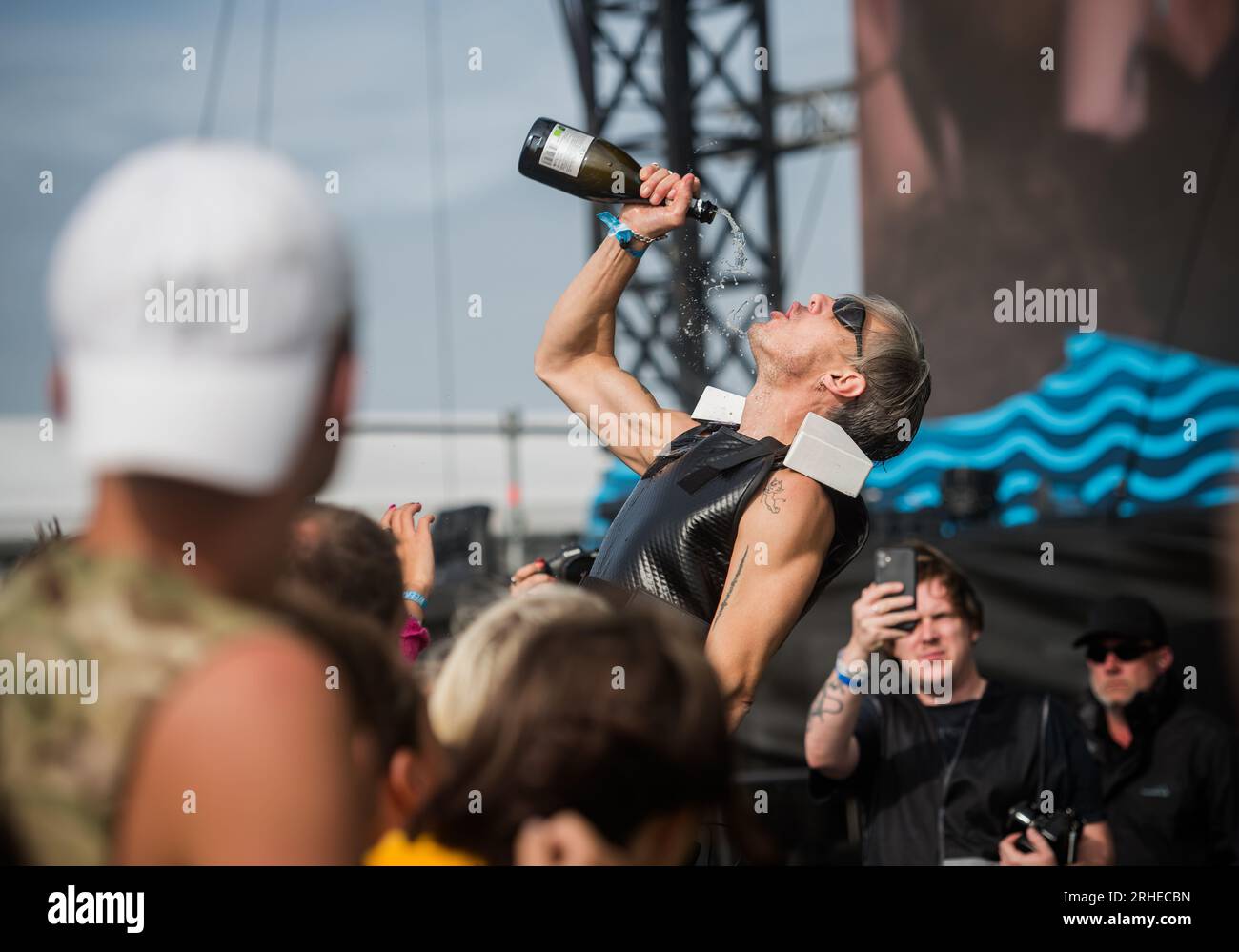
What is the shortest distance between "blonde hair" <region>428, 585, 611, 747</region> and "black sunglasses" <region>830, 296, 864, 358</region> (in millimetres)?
1226

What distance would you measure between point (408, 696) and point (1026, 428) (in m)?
5.22

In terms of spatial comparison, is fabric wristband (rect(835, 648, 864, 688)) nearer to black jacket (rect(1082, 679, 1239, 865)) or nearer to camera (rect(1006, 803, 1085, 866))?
camera (rect(1006, 803, 1085, 866))

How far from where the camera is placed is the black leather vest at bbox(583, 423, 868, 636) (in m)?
2.16

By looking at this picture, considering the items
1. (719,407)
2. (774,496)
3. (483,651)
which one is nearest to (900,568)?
(719,407)

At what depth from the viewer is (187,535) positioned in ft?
2.32

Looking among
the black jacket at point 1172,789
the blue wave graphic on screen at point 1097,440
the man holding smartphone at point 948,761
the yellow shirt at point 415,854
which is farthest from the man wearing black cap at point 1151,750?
the yellow shirt at point 415,854

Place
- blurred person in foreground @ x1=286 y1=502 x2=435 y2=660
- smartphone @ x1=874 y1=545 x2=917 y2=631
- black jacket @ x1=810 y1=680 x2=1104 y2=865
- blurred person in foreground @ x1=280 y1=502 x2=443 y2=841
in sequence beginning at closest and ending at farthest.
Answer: blurred person in foreground @ x1=280 y1=502 x2=443 y2=841 → blurred person in foreground @ x1=286 y1=502 x2=435 y2=660 → smartphone @ x1=874 y1=545 x2=917 y2=631 → black jacket @ x1=810 y1=680 x2=1104 y2=865

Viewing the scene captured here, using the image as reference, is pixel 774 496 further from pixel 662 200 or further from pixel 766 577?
pixel 662 200

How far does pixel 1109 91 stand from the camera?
5.58 m

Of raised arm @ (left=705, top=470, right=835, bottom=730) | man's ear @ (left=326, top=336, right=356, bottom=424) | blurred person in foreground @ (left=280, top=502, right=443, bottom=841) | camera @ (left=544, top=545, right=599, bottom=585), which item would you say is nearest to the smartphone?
raised arm @ (left=705, top=470, right=835, bottom=730)

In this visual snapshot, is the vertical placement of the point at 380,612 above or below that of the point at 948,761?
above

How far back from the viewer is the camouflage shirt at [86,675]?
0.66 meters

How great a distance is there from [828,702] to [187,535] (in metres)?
2.46

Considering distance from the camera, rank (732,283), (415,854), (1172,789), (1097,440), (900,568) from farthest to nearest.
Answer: (1097,440)
(1172,789)
(732,283)
(900,568)
(415,854)
